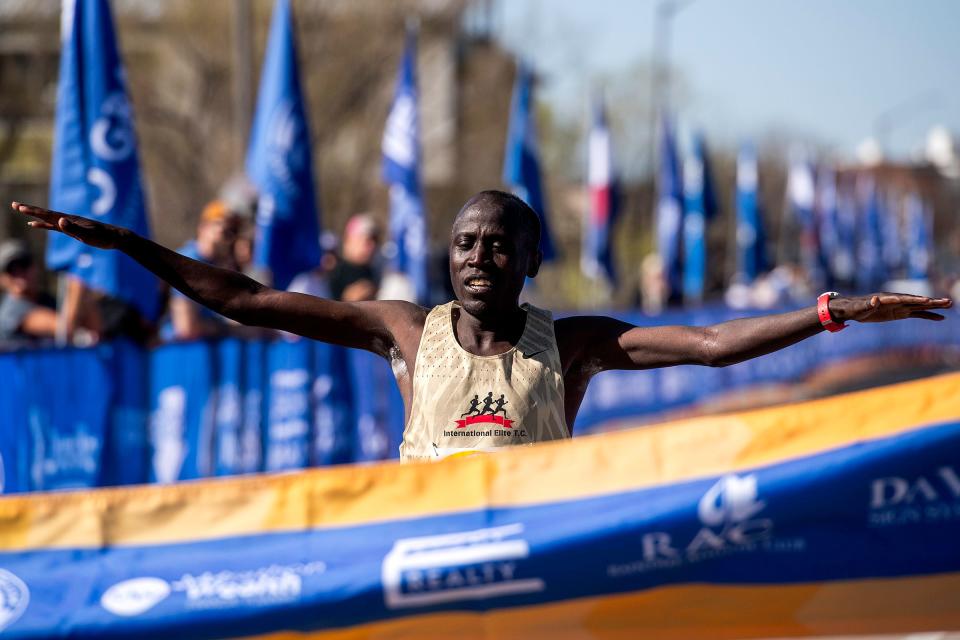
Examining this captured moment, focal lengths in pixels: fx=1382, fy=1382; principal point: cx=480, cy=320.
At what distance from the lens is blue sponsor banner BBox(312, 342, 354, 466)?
1040 centimetres

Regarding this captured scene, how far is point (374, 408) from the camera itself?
1092 centimetres

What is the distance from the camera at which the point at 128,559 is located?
12.4ft

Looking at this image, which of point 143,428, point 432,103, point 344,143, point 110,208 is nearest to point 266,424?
point 143,428

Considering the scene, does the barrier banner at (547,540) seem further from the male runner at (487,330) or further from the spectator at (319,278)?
the spectator at (319,278)

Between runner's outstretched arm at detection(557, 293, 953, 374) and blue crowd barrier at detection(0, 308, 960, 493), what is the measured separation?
506cm

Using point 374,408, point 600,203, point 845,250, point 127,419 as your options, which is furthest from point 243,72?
point 845,250

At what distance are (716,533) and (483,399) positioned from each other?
2.59ft

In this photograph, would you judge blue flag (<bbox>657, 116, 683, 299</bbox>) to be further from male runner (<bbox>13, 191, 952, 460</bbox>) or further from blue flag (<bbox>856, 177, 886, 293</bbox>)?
blue flag (<bbox>856, 177, 886, 293</bbox>)

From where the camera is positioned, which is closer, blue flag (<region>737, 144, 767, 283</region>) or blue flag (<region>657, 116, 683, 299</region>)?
blue flag (<region>657, 116, 683, 299</region>)

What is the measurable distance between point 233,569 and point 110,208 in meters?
6.28

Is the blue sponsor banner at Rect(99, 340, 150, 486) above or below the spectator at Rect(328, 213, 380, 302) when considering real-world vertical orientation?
below

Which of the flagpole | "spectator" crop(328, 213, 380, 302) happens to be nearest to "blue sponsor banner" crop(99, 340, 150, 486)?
"spectator" crop(328, 213, 380, 302)

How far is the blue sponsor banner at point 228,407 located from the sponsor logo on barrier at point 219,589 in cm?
584

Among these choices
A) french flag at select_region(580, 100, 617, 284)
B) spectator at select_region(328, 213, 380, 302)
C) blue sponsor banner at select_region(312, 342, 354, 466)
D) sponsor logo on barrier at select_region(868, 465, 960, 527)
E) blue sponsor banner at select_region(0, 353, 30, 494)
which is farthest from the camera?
french flag at select_region(580, 100, 617, 284)
